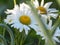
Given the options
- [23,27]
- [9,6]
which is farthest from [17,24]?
[9,6]

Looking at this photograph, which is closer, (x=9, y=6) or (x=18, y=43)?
(x=18, y=43)

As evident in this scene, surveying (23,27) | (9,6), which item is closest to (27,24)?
(23,27)

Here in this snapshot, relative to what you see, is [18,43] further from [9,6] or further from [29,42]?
[9,6]

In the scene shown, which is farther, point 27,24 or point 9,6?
point 9,6

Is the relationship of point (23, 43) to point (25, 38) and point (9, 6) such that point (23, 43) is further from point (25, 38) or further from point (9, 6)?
point (9, 6)

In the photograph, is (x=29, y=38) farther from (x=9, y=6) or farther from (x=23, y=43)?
(x=9, y=6)
